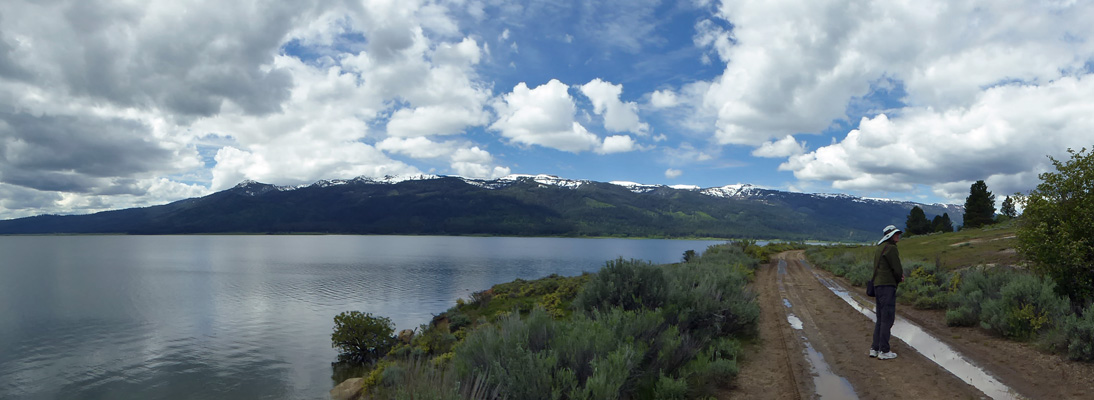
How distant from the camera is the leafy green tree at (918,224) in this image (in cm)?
6300

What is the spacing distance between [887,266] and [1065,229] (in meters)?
3.77

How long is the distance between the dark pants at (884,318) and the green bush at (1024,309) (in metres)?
2.48

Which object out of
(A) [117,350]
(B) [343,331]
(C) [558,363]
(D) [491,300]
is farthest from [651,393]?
(A) [117,350]

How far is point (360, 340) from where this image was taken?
22.6 meters

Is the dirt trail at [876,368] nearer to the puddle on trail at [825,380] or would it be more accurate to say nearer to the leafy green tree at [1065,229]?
the puddle on trail at [825,380]

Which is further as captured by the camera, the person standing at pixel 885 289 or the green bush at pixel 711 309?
the green bush at pixel 711 309

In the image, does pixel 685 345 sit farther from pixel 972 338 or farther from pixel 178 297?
pixel 178 297

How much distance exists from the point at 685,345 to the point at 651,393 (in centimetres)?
139

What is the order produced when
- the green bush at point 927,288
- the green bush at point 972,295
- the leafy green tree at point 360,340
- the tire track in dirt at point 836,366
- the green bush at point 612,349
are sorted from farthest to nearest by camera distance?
the leafy green tree at point 360,340, the green bush at point 927,288, the green bush at point 972,295, the tire track in dirt at point 836,366, the green bush at point 612,349

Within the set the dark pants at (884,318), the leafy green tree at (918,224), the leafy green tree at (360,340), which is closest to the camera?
the dark pants at (884,318)

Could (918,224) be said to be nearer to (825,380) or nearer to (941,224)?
(941,224)

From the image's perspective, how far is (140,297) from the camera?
4084 cm

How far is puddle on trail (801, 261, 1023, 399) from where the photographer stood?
5906 mm

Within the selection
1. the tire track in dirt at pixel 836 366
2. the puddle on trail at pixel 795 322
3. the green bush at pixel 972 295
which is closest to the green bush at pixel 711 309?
the tire track in dirt at pixel 836 366
